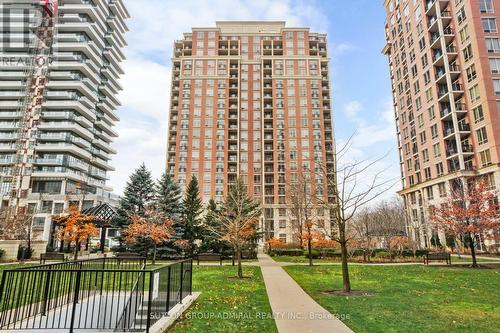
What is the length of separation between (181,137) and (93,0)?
45446mm

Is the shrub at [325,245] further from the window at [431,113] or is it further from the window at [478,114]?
the window at [431,113]

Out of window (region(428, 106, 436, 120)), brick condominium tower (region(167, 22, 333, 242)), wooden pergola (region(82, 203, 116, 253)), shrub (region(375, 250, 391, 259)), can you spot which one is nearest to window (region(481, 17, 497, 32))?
window (region(428, 106, 436, 120))

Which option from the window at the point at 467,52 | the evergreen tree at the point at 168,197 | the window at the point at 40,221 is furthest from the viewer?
the window at the point at 40,221

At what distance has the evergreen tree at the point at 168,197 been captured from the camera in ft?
119

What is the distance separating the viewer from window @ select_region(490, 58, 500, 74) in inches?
1641

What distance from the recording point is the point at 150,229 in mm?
29688

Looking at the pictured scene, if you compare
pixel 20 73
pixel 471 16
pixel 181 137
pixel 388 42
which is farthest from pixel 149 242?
Answer: pixel 20 73

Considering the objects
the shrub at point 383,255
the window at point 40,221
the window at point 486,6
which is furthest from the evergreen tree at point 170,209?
the window at point 486,6

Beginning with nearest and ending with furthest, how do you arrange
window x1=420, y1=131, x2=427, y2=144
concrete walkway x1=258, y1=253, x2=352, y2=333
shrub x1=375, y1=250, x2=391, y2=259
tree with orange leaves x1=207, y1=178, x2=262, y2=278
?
concrete walkway x1=258, y1=253, x2=352, y2=333
tree with orange leaves x1=207, y1=178, x2=262, y2=278
shrub x1=375, y1=250, x2=391, y2=259
window x1=420, y1=131, x2=427, y2=144

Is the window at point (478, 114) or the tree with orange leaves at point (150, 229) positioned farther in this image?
the window at point (478, 114)

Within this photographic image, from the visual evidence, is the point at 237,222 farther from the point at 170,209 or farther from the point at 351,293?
the point at 170,209

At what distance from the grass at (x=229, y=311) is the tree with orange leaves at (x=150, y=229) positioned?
54.8ft

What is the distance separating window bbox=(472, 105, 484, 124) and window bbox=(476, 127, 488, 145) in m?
1.44

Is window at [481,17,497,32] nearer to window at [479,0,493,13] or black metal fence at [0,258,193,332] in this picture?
window at [479,0,493,13]
